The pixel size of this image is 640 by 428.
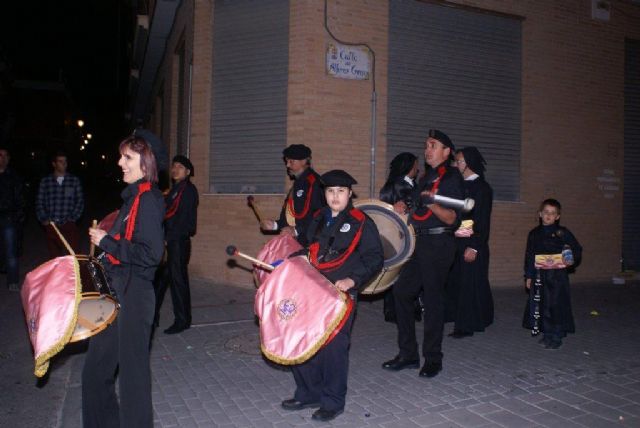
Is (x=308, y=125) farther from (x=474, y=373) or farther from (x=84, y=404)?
(x=84, y=404)

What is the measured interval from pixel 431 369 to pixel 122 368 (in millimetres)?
2973

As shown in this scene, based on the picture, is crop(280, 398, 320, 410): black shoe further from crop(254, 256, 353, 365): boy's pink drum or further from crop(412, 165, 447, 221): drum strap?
crop(412, 165, 447, 221): drum strap

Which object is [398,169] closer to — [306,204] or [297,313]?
[306,204]

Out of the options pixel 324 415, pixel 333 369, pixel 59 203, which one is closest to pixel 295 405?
pixel 324 415

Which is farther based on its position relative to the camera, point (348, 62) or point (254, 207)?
point (348, 62)

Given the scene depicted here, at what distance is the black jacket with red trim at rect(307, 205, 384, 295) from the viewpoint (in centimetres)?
424

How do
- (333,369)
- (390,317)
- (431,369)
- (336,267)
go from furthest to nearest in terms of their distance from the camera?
1. (390,317)
2. (431,369)
3. (336,267)
4. (333,369)

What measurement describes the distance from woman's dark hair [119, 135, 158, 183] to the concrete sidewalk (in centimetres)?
188

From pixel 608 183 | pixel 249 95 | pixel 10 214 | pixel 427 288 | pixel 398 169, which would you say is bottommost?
pixel 427 288

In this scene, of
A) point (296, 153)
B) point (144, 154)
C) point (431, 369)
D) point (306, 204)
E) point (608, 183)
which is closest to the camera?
point (144, 154)

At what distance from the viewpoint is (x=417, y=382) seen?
5.06 meters

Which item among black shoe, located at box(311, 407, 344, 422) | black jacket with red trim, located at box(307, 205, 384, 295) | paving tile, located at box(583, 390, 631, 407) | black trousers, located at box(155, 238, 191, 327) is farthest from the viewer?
black trousers, located at box(155, 238, 191, 327)

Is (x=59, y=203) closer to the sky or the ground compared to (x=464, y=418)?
closer to the sky

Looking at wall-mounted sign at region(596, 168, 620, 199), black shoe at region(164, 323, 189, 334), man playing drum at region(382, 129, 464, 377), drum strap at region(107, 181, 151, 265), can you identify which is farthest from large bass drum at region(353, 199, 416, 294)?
wall-mounted sign at region(596, 168, 620, 199)
